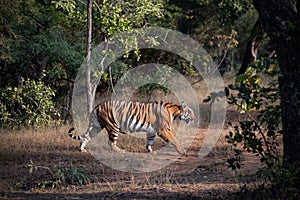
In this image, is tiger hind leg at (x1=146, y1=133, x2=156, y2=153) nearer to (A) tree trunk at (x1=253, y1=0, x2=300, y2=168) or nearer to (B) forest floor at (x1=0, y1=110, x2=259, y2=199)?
(B) forest floor at (x1=0, y1=110, x2=259, y2=199)

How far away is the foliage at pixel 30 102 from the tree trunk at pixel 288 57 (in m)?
8.28

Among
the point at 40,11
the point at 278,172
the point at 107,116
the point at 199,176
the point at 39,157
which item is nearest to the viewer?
the point at 278,172

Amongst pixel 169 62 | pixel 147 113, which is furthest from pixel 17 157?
pixel 169 62

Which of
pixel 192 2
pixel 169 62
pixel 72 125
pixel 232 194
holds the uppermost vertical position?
pixel 192 2

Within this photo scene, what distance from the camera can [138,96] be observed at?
15.9 meters

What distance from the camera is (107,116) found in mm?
11047

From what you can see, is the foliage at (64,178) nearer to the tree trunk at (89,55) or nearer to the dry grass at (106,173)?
the dry grass at (106,173)

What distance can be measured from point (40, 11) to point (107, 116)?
5017 mm

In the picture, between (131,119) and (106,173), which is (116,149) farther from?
(106,173)

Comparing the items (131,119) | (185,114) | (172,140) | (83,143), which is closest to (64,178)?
(83,143)

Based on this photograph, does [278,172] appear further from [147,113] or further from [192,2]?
[192,2]

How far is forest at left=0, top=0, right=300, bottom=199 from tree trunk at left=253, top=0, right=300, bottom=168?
11 mm

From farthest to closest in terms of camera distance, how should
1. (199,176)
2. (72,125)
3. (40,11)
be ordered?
(40,11) → (72,125) → (199,176)

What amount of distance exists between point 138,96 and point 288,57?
10064 millimetres
